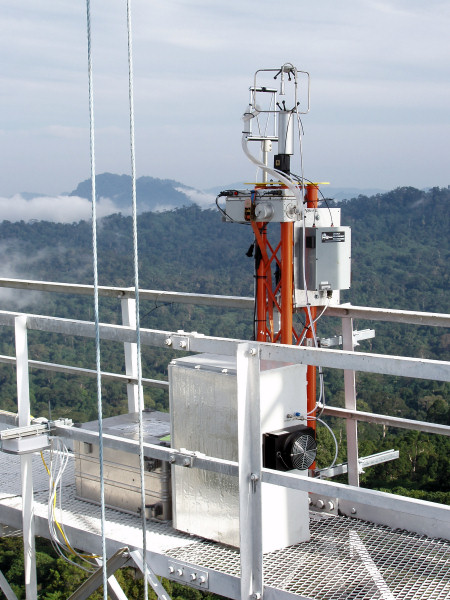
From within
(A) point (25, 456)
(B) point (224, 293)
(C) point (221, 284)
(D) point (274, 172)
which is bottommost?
Answer: (B) point (224, 293)

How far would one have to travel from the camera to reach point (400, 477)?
2497cm

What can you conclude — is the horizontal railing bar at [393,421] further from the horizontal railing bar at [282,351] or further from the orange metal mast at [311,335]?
the horizontal railing bar at [282,351]

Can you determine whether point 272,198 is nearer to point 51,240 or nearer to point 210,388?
point 210,388

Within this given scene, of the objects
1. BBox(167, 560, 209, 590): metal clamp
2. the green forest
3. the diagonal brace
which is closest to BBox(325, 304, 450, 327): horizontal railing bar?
BBox(167, 560, 209, 590): metal clamp

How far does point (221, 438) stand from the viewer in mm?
3895

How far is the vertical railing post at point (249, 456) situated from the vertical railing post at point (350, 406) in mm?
1360

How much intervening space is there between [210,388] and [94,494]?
1.15 m

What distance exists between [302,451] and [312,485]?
2.57 feet

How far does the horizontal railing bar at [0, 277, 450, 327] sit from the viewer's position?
4.48 metres

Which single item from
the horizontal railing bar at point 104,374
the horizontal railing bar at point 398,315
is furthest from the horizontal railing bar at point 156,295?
the horizontal railing bar at point 398,315

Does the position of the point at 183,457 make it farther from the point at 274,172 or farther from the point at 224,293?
the point at 224,293

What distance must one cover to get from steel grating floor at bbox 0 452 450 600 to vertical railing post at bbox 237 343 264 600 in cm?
26

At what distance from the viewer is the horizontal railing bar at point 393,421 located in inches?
170

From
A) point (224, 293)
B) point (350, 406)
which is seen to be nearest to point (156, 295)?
point (350, 406)
